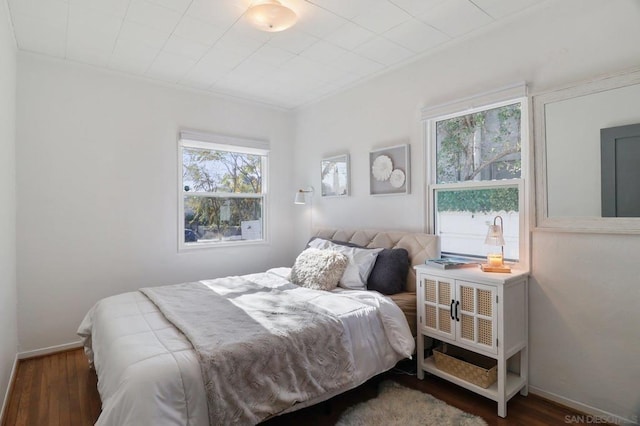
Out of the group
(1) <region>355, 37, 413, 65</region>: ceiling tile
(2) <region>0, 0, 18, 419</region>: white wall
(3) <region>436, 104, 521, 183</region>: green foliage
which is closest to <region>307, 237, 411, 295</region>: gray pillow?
(3) <region>436, 104, 521, 183</region>: green foliage

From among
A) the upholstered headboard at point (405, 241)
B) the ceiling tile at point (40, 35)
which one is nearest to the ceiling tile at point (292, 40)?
the ceiling tile at point (40, 35)

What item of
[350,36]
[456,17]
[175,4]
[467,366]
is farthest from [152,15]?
[467,366]

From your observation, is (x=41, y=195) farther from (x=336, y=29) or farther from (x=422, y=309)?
(x=422, y=309)

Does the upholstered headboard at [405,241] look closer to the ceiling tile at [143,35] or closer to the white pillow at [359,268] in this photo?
the white pillow at [359,268]

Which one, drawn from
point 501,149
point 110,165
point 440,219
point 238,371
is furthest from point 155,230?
point 501,149

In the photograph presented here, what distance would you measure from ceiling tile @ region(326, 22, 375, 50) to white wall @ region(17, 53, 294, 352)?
1.83m

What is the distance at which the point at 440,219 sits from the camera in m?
3.04

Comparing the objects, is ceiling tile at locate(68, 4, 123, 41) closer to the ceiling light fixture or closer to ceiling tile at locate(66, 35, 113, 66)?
ceiling tile at locate(66, 35, 113, 66)

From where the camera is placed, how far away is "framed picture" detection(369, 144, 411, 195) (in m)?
3.23

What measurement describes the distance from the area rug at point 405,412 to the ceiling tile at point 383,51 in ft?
8.87

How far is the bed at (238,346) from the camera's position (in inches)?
60.0

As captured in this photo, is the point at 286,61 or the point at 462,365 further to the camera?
the point at 286,61

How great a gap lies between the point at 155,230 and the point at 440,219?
2.88 metres

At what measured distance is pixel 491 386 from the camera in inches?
89.3
